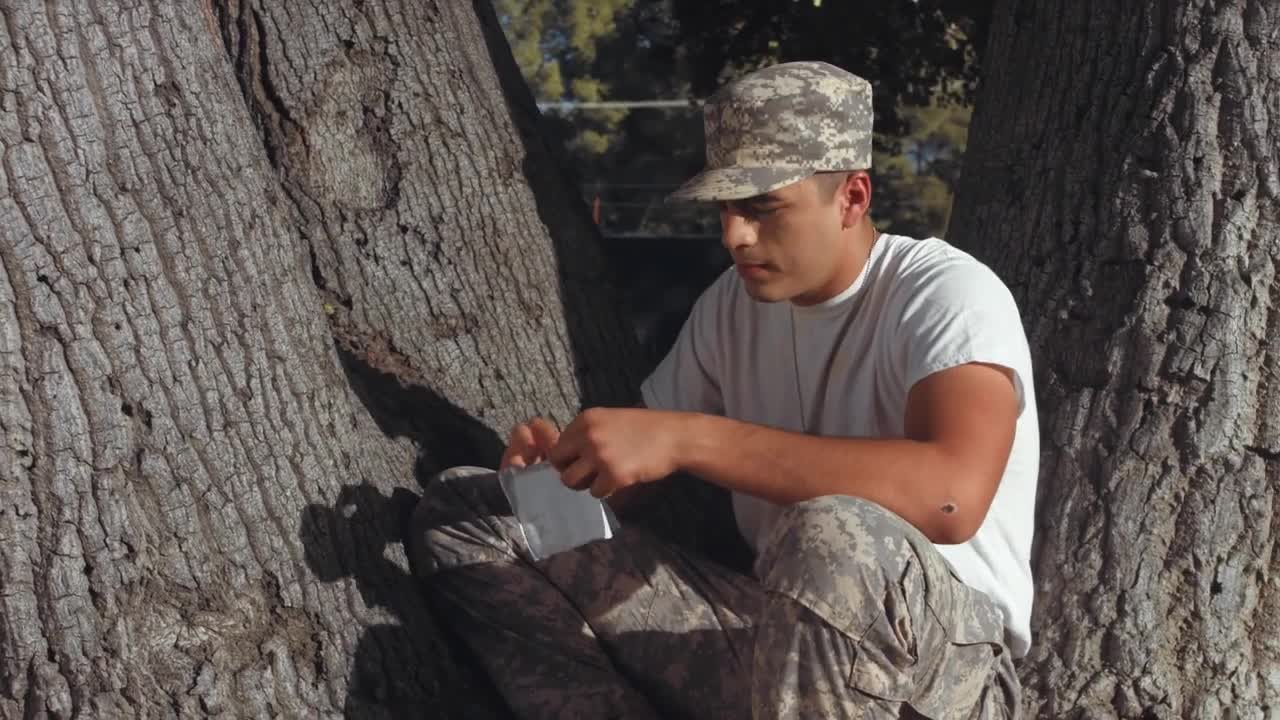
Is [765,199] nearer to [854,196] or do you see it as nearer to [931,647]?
[854,196]

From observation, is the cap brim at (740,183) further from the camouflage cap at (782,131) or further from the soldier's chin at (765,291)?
the soldier's chin at (765,291)

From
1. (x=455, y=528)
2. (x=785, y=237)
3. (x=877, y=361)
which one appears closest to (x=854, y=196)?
(x=785, y=237)

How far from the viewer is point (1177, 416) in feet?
10.6

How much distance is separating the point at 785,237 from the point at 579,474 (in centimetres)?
61

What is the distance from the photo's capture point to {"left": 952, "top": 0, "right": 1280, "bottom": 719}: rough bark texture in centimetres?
322

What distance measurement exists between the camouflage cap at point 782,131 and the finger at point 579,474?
53 cm

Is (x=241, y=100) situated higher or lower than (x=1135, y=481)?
higher

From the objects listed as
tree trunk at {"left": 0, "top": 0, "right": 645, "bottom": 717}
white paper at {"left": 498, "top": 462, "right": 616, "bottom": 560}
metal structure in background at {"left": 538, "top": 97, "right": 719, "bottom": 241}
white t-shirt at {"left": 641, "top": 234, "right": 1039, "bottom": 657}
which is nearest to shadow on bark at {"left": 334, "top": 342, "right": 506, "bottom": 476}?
tree trunk at {"left": 0, "top": 0, "right": 645, "bottom": 717}

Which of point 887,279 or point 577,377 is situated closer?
point 887,279

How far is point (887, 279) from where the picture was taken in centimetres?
294

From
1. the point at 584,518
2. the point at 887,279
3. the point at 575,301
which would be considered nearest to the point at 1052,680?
the point at 887,279

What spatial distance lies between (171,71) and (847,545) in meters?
1.38

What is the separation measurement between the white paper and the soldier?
0.26 ft

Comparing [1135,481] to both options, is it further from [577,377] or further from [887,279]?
[577,377]
